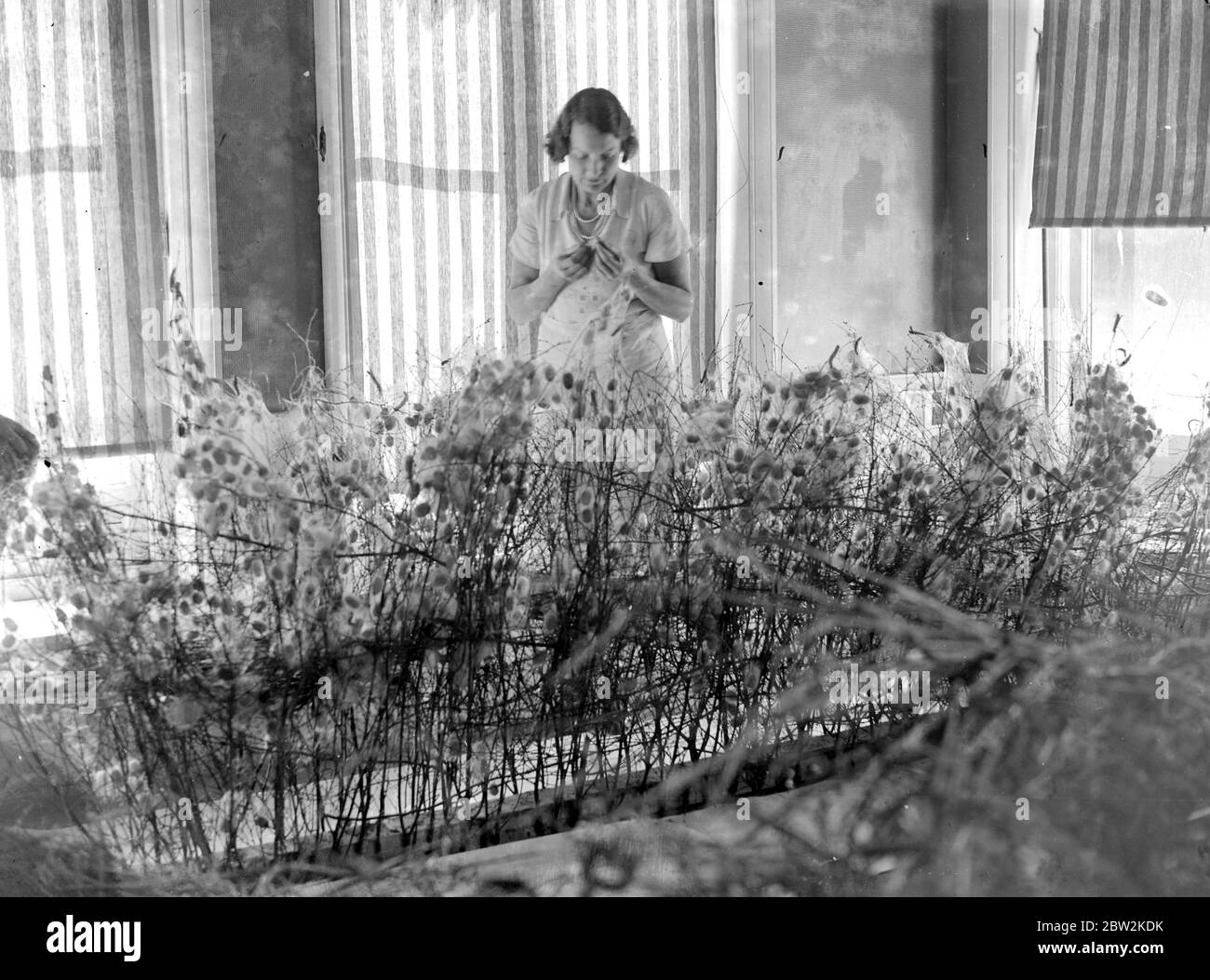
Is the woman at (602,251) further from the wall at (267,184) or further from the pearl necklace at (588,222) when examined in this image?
the wall at (267,184)

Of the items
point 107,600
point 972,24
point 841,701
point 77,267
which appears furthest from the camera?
point 972,24

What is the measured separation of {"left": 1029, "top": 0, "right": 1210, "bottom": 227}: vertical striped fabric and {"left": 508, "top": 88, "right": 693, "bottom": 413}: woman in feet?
2.02

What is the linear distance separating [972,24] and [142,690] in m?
1.54

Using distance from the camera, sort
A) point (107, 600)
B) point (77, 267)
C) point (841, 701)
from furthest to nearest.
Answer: point (841, 701) → point (77, 267) → point (107, 600)

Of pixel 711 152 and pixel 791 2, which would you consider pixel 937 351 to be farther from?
pixel 791 2

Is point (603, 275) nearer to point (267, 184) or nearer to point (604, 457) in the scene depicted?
point (604, 457)

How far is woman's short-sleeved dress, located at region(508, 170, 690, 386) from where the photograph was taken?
1660 mm

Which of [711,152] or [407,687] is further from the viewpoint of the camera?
[711,152]

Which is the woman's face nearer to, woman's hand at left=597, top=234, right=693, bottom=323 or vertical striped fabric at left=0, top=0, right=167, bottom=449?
woman's hand at left=597, top=234, right=693, bottom=323

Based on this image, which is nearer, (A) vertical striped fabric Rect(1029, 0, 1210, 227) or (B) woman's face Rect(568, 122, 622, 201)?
(B) woman's face Rect(568, 122, 622, 201)

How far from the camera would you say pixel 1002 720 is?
5.70 feet

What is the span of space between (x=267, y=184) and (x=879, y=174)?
35.3 inches

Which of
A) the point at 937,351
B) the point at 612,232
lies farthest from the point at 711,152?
the point at 937,351

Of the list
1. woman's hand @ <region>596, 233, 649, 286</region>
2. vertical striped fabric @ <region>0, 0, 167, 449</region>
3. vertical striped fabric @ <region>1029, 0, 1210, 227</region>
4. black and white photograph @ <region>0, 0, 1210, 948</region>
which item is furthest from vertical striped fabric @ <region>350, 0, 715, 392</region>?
vertical striped fabric @ <region>1029, 0, 1210, 227</region>
